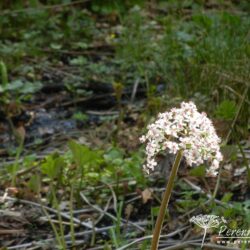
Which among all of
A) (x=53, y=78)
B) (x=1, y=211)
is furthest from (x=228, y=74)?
(x=53, y=78)

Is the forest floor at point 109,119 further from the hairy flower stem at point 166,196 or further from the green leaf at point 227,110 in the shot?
the hairy flower stem at point 166,196

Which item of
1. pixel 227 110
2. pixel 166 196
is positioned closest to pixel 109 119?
pixel 227 110

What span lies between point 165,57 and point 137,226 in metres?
1.65

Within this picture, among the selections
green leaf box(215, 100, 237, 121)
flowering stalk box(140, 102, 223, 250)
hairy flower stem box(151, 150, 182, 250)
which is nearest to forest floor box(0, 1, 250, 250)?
green leaf box(215, 100, 237, 121)

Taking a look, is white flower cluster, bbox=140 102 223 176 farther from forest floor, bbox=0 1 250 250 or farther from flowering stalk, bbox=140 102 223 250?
forest floor, bbox=0 1 250 250

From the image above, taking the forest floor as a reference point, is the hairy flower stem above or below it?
above

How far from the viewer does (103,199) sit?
282 cm

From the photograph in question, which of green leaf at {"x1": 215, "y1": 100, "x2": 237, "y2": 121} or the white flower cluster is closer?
the white flower cluster

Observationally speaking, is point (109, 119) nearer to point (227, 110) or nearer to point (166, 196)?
point (227, 110)

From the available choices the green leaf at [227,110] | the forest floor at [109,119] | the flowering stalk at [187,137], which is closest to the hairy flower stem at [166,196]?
the flowering stalk at [187,137]

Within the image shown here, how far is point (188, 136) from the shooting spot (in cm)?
147

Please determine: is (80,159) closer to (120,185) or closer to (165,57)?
(120,185)

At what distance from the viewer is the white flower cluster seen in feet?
4.75

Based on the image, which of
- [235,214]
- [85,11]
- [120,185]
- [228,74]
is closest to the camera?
[235,214]
